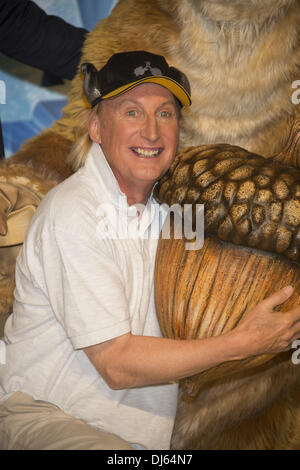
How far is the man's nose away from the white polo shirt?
100 millimetres

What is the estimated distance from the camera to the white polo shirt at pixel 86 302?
2.97 feet

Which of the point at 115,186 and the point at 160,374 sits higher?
the point at 115,186

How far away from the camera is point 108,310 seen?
0.89m

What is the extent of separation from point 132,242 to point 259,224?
0.90 feet

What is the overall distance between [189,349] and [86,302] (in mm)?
180

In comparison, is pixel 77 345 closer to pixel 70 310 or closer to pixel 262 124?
pixel 70 310

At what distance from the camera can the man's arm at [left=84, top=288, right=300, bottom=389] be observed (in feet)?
2.82

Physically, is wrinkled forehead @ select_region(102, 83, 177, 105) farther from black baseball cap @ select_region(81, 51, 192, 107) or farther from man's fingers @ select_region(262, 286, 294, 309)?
man's fingers @ select_region(262, 286, 294, 309)

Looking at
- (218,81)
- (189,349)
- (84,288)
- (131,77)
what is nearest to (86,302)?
(84,288)

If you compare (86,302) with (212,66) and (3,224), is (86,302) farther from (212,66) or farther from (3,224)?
(212,66)

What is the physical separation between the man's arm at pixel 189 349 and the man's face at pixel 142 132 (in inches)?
11.7

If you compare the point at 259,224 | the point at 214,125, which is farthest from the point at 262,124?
the point at 259,224

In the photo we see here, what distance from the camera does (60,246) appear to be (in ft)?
3.01

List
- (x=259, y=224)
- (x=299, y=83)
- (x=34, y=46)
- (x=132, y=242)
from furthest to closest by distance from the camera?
(x=34, y=46) → (x=299, y=83) → (x=132, y=242) → (x=259, y=224)
